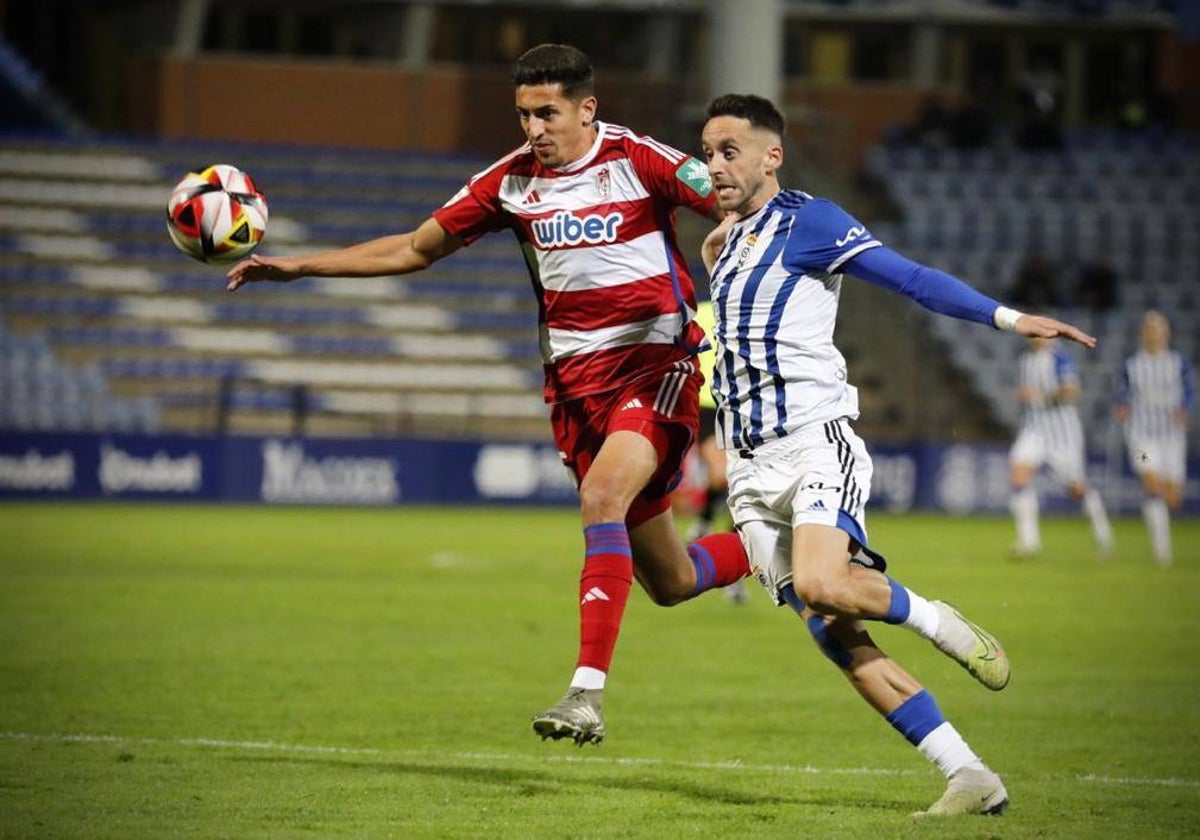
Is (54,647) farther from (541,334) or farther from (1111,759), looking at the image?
(1111,759)

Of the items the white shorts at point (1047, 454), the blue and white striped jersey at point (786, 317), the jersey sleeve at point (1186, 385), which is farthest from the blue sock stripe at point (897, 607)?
the jersey sleeve at point (1186, 385)

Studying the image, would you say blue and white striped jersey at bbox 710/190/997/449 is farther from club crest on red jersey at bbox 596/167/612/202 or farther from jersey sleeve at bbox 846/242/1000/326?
club crest on red jersey at bbox 596/167/612/202

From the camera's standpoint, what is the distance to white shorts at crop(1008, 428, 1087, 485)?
66.0 ft

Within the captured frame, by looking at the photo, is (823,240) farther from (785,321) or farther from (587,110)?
(587,110)

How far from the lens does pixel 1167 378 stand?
20906mm

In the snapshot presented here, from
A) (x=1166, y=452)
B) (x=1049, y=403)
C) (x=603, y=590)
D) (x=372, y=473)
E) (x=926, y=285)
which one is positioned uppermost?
(x=926, y=285)

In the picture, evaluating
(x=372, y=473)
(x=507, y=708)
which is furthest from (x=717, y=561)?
(x=372, y=473)

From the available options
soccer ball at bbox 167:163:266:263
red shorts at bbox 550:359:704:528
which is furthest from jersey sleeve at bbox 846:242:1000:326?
soccer ball at bbox 167:163:266:263

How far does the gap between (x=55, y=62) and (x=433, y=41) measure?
6494 millimetres

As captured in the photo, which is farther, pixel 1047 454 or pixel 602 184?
pixel 1047 454

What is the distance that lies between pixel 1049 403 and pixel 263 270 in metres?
14.4

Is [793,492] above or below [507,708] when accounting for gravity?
above

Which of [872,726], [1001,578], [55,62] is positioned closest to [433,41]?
[55,62]

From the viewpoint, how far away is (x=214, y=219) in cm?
756
